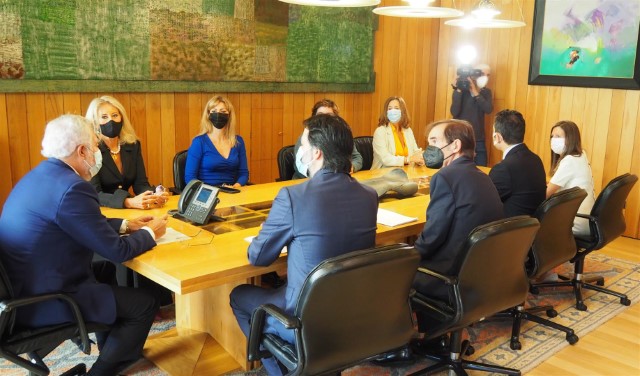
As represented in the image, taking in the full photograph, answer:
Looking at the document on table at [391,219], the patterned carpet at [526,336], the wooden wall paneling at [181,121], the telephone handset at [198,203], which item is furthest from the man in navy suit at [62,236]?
the wooden wall paneling at [181,121]

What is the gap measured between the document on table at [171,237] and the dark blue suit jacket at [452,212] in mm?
1029

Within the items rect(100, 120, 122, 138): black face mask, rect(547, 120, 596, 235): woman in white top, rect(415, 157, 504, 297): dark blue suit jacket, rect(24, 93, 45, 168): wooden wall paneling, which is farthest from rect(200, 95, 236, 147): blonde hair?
rect(547, 120, 596, 235): woman in white top

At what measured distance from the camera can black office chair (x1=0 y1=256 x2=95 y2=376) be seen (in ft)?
6.63

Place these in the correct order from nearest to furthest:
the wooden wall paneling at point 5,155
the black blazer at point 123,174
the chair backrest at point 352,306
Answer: the chair backrest at point 352,306
the black blazer at point 123,174
the wooden wall paneling at point 5,155

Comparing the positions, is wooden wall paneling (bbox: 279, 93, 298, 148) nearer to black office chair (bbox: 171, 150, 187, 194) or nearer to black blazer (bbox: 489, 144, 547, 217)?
black office chair (bbox: 171, 150, 187, 194)

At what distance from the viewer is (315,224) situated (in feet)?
6.67

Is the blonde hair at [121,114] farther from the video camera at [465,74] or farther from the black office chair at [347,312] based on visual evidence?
the video camera at [465,74]

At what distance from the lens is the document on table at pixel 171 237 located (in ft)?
→ 8.09

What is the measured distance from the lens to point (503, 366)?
2.95 meters

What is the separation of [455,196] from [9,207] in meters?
1.76

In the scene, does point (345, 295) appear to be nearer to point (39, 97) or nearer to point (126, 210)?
point (126, 210)

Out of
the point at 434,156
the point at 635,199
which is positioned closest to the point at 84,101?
the point at 434,156

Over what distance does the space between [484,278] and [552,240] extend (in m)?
0.86

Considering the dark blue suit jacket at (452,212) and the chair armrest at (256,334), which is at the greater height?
the dark blue suit jacket at (452,212)
